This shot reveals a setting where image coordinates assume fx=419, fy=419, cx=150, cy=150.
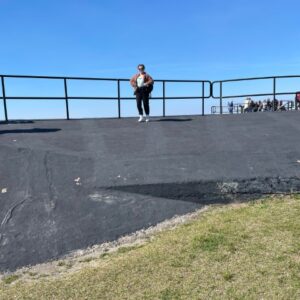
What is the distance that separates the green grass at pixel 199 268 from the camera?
142 inches

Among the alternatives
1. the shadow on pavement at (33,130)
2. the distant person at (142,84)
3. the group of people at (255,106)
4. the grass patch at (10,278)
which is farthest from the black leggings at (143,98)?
the group of people at (255,106)

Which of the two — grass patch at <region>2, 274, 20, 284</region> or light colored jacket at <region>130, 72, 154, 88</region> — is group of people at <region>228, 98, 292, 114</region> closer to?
light colored jacket at <region>130, 72, 154, 88</region>

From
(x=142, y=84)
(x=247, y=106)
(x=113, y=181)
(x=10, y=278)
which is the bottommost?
(x=10, y=278)

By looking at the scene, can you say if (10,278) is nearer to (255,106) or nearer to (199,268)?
(199,268)

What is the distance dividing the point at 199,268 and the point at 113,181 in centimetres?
254

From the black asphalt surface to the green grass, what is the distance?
0.67 m

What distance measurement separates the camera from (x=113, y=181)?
6250 millimetres

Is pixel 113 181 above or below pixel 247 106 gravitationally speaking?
below

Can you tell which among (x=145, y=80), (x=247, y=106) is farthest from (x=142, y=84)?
(x=247, y=106)

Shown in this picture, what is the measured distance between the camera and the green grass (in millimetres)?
3615

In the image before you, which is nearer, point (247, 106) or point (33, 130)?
point (33, 130)

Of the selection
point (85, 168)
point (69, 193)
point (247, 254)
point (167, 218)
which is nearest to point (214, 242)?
point (247, 254)

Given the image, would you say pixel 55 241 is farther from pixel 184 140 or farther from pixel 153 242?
pixel 184 140

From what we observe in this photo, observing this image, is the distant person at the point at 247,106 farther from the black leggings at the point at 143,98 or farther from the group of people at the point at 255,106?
the black leggings at the point at 143,98
